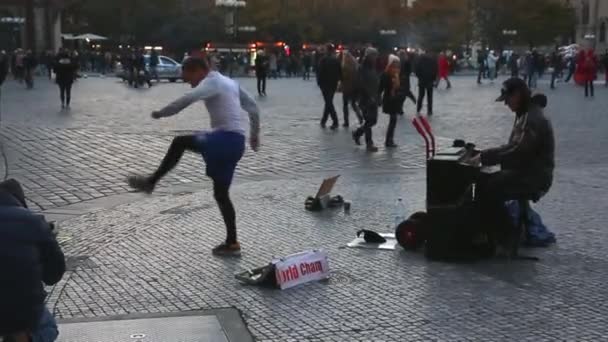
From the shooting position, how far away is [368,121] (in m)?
15.3

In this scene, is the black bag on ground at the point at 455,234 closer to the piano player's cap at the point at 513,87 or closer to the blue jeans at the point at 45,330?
the piano player's cap at the point at 513,87

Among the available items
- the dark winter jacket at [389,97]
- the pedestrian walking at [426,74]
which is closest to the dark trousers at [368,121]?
the dark winter jacket at [389,97]

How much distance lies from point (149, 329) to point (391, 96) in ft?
33.3

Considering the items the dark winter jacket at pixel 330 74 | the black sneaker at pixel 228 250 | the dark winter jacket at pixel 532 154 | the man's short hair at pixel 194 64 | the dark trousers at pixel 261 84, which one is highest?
the man's short hair at pixel 194 64

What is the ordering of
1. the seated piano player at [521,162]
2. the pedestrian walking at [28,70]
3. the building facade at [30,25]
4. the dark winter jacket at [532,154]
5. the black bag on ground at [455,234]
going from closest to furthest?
the black bag on ground at [455,234]
the seated piano player at [521,162]
the dark winter jacket at [532,154]
the pedestrian walking at [28,70]
the building facade at [30,25]

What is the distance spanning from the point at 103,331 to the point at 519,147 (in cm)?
365

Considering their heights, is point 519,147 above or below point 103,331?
above

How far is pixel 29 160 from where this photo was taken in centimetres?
1403

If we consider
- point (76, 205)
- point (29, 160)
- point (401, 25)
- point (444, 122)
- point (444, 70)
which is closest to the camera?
point (76, 205)

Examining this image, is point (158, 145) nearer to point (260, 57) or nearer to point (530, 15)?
point (260, 57)

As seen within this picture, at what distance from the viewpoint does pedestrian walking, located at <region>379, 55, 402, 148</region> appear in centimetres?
1550

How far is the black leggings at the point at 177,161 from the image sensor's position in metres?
7.91

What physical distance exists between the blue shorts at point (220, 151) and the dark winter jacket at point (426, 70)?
1483 centimetres

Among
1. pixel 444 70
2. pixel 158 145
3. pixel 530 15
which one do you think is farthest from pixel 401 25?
pixel 158 145
